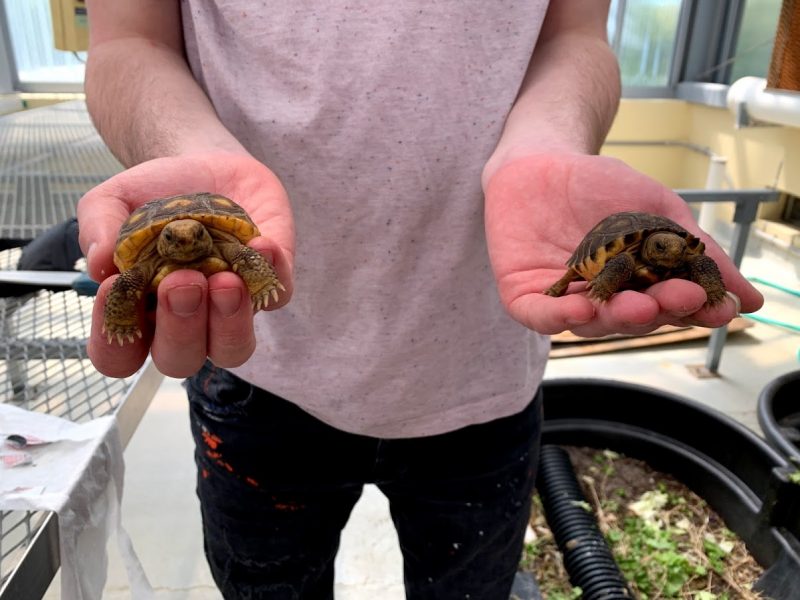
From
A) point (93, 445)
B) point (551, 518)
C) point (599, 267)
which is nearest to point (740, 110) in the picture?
point (551, 518)

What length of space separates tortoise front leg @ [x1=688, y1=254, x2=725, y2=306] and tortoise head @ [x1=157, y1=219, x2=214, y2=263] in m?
0.87

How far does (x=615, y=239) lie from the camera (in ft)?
3.98

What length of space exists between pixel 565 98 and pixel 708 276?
52 cm

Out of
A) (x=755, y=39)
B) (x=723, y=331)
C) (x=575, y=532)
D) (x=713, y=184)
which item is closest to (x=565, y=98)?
(x=575, y=532)

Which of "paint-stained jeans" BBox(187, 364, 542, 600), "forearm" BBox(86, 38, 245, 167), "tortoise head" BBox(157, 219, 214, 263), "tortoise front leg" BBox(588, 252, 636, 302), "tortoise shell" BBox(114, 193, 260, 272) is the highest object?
"forearm" BBox(86, 38, 245, 167)

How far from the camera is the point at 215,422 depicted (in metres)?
1.51

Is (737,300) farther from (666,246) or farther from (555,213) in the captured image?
(555,213)

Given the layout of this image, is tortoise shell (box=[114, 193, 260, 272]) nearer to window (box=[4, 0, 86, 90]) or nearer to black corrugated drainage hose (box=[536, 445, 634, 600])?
black corrugated drainage hose (box=[536, 445, 634, 600])

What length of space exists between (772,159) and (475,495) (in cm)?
618

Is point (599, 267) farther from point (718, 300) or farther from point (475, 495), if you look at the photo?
point (475, 495)

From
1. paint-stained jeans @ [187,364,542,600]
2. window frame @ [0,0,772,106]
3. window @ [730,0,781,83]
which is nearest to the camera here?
paint-stained jeans @ [187,364,542,600]

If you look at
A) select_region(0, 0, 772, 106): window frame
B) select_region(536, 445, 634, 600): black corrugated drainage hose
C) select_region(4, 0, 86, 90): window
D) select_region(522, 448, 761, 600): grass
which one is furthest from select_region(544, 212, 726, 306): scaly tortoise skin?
select_region(4, 0, 86, 90): window

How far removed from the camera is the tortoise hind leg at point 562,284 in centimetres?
114

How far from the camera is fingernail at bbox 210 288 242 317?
0.93 meters
